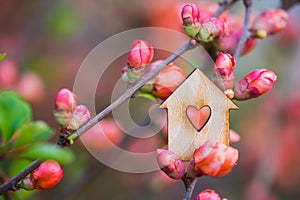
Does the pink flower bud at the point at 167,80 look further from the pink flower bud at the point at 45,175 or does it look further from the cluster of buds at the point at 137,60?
the pink flower bud at the point at 45,175

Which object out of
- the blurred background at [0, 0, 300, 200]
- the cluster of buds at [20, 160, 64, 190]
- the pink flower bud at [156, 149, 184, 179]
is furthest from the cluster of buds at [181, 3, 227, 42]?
the blurred background at [0, 0, 300, 200]

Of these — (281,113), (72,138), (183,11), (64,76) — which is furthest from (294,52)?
(72,138)

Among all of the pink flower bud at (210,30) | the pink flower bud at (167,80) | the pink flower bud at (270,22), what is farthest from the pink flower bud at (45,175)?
the pink flower bud at (270,22)

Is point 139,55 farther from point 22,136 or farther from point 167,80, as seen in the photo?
point 22,136

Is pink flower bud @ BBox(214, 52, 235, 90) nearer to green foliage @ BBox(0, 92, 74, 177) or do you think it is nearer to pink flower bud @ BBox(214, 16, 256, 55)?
pink flower bud @ BBox(214, 16, 256, 55)

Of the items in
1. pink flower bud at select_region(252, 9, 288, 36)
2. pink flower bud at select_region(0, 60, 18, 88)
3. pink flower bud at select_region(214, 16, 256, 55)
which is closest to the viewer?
pink flower bud at select_region(214, 16, 256, 55)

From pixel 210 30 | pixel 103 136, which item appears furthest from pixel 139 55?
pixel 103 136
